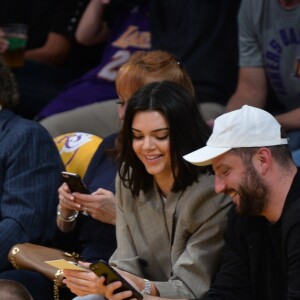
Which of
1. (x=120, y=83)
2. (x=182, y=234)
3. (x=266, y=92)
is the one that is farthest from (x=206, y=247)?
(x=266, y=92)

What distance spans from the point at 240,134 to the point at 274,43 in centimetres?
155

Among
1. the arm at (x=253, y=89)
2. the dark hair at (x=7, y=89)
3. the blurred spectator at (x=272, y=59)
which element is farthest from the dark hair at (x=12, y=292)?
the arm at (x=253, y=89)

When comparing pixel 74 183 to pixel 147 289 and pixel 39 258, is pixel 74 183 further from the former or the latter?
pixel 147 289

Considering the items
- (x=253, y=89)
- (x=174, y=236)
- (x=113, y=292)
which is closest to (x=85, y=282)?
(x=113, y=292)

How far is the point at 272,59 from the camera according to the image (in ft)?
16.5

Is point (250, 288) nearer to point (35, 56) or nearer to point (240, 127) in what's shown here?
point (240, 127)

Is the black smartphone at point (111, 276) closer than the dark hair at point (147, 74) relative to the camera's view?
Yes

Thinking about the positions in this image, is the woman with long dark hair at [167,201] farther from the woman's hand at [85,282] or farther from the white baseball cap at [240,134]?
the white baseball cap at [240,134]

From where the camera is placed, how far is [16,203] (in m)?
4.46

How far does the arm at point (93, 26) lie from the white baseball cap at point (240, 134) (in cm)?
245

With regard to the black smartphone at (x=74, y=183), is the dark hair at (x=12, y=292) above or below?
below

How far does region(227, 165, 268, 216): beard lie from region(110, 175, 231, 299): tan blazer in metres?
0.38

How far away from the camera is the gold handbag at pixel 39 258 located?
4172 mm

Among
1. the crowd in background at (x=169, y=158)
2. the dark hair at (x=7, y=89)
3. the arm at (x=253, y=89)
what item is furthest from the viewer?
the arm at (x=253, y=89)
